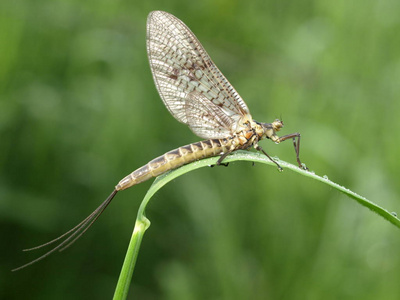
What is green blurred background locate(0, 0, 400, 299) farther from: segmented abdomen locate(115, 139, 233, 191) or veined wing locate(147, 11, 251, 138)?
segmented abdomen locate(115, 139, 233, 191)

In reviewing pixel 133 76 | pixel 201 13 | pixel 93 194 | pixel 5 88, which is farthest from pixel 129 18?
pixel 93 194

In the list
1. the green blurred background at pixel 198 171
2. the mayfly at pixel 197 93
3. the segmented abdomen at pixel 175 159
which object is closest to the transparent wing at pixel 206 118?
the mayfly at pixel 197 93

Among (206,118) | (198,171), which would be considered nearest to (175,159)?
(206,118)

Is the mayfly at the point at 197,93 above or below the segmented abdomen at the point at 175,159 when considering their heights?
above

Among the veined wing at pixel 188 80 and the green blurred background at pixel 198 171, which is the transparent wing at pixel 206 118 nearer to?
the veined wing at pixel 188 80

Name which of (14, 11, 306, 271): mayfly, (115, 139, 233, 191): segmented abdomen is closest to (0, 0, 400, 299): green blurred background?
(14, 11, 306, 271): mayfly

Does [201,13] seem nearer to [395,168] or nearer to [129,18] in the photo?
[129,18]
